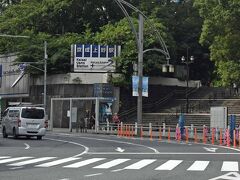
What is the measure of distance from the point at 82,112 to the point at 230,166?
4243 centimetres

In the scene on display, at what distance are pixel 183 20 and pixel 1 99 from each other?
25.5 m

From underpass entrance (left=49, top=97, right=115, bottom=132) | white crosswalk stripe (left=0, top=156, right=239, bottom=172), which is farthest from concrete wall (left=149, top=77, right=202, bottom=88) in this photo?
white crosswalk stripe (left=0, top=156, right=239, bottom=172)

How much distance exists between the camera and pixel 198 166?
1839cm

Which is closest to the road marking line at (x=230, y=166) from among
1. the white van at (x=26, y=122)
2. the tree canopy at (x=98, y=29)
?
the white van at (x=26, y=122)

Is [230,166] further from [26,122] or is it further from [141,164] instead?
[26,122]

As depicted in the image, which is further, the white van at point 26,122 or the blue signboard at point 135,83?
the blue signboard at point 135,83

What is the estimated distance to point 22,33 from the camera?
235ft

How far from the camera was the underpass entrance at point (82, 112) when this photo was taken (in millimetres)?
52031

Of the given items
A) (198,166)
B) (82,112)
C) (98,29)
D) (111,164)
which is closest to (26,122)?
(111,164)

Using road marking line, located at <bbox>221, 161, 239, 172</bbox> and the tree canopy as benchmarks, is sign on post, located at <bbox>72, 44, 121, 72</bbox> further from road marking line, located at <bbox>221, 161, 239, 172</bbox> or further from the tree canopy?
road marking line, located at <bbox>221, 161, 239, 172</bbox>

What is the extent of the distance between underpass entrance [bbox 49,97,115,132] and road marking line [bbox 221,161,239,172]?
3131 centimetres

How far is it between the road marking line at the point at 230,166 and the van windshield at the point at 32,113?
58.7 ft

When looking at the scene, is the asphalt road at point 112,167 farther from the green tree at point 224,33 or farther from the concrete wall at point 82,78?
the concrete wall at point 82,78

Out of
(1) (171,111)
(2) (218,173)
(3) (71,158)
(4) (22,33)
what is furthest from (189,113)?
(2) (218,173)
